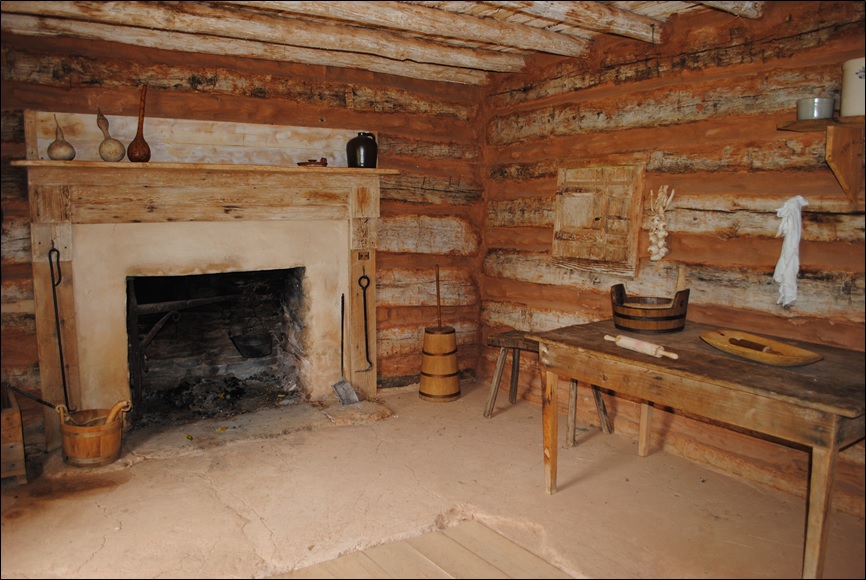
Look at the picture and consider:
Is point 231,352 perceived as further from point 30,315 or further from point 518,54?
point 518,54

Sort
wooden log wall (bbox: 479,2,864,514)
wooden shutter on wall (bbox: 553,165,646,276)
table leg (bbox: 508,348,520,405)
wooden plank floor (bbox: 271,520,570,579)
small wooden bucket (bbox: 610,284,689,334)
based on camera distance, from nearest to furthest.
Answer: wooden plank floor (bbox: 271,520,570,579) < wooden log wall (bbox: 479,2,864,514) < small wooden bucket (bbox: 610,284,689,334) < wooden shutter on wall (bbox: 553,165,646,276) < table leg (bbox: 508,348,520,405)

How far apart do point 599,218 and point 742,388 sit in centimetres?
213

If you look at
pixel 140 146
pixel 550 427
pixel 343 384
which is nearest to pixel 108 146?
pixel 140 146

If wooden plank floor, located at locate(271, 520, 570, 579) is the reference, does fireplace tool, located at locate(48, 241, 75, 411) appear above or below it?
above

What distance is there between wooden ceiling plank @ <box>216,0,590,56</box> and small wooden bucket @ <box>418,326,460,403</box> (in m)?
2.22

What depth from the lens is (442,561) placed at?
3.08 meters

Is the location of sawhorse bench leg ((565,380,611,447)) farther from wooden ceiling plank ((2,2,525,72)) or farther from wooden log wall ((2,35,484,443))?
wooden ceiling plank ((2,2,525,72))

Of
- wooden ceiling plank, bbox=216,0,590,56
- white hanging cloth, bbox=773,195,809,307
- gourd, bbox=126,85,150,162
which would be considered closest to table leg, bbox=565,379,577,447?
white hanging cloth, bbox=773,195,809,307

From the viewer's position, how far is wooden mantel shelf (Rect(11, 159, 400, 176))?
3.92 m

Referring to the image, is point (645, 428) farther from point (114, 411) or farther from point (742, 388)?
point (114, 411)

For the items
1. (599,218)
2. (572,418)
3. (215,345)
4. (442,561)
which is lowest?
(442,561)

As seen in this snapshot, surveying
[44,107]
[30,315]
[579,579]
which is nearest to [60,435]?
[30,315]

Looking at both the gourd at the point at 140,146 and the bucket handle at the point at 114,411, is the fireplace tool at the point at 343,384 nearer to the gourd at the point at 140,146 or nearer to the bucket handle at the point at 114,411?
the bucket handle at the point at 114,411

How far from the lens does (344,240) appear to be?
203 inches
